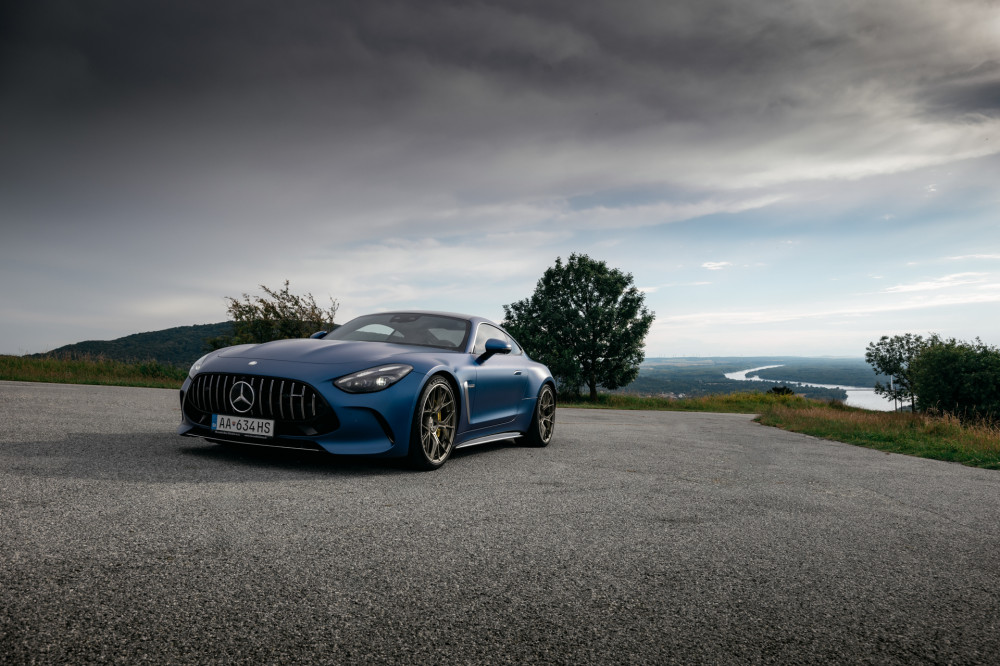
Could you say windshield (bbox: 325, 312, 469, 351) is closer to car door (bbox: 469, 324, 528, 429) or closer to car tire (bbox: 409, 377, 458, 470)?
car door (bbox: 469, 324, 528, 429)

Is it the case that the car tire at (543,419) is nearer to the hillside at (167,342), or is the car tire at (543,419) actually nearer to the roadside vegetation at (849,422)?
the roadside vegetation at (849,422)

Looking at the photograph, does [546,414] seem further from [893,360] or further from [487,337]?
[893,360]

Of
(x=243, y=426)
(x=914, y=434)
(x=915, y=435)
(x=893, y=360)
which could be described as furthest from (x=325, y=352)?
(x=893, y=360)

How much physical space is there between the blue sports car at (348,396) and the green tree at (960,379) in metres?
40.6

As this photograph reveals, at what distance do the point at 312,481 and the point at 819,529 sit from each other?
11.2ft

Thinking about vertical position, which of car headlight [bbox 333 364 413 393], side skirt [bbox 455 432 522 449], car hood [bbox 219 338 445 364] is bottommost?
side skirt [bbox 455 432 522 449]

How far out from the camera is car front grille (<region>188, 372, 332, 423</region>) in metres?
5.27

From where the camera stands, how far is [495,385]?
7.01m

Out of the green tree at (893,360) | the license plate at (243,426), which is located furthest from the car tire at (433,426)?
the green tree at (893,360)

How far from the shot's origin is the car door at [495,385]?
6684 mm

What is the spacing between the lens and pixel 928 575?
3242 mm

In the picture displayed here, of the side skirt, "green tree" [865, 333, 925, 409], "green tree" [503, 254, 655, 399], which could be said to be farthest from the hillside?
"green tree" [865, 333, 925, 409]

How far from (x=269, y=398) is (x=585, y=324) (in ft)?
139

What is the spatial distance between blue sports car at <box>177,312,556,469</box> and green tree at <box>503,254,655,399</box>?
38.3 m
